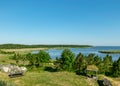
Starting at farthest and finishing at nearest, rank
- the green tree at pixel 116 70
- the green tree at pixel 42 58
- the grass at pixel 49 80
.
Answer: the green tree at pixel 42 58 < the green tree at pixel 116 70 < the grass at pixel 49 80

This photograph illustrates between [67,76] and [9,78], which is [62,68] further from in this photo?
[9,78]

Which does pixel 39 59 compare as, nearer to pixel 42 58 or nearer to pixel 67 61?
pixel 42 58

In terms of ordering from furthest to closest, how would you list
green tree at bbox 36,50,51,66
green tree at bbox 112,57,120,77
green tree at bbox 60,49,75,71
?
green tree at bbox 36,50,51,66 < green tree at bbox 60,49,75,71 < green tree at bbox 112,57,120,77

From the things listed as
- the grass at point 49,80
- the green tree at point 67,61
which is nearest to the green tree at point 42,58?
the green tree at point 67,61

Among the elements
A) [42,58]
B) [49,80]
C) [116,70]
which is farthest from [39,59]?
[49,80]

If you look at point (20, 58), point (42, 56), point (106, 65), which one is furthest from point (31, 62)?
point (106, 65)

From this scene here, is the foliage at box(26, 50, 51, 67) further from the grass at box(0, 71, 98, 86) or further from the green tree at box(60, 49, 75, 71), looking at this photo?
the grass at box(0, 71, 98, 86)

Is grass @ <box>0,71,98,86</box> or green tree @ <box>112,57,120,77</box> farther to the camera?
green tree @ <box>112,57,120,77</box>

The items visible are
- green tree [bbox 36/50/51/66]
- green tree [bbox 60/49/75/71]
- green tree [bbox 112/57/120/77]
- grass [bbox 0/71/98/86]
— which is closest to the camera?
grass [bbox 0/71/98/86]

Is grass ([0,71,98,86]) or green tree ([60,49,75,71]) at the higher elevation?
green tree ([60,49,75,71])

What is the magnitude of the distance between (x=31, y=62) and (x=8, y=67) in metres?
37.0

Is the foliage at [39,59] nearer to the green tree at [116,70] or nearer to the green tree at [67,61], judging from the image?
the green tree at [67,61]

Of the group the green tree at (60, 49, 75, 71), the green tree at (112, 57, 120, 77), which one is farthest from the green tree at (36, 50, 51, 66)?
the green tree at (112, 57, 120, 77)

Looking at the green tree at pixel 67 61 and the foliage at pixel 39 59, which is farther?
the foliage at pixel 39 59
